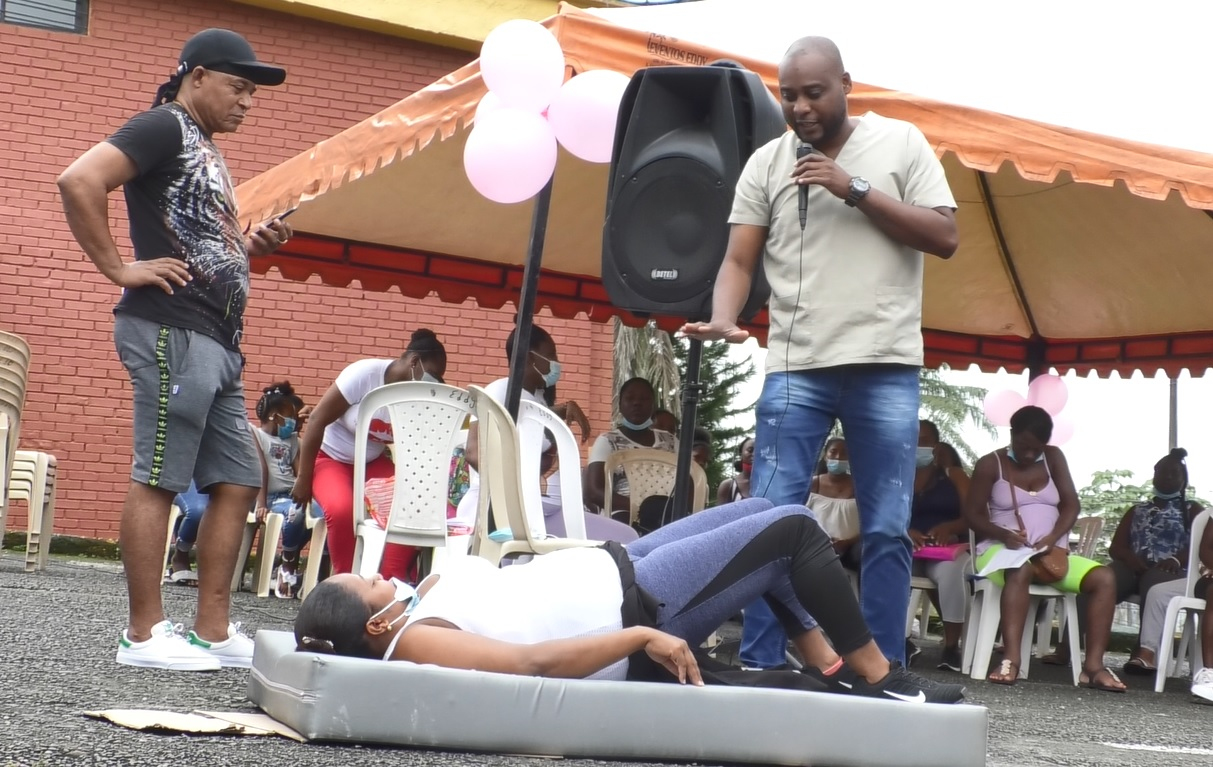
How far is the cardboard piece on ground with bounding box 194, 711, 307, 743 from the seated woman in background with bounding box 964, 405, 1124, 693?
4688 mm

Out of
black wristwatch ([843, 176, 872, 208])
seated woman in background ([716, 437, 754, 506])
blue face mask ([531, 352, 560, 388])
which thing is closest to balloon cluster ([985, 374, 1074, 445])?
seated woman in background ([716, 437, 754, 506])

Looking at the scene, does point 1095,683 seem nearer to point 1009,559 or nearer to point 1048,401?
point 1009,559

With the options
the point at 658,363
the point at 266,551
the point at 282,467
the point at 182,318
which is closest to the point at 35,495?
the point at 266,551

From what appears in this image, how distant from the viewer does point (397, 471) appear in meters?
6.17

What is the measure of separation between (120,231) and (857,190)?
363 inches

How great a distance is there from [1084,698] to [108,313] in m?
8.68

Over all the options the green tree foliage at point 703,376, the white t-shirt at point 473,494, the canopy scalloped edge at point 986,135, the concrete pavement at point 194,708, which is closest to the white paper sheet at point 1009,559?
the concrete pavement at point 194,708

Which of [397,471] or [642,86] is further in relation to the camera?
[397,471]

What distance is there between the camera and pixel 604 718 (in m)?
3.14

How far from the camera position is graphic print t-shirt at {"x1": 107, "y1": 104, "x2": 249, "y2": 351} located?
13.5 ft

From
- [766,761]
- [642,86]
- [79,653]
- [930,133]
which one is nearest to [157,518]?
[79,653]

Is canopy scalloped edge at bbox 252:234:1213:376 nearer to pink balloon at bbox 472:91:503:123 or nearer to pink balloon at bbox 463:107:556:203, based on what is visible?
pink balloon at bbox 472:91:503:123

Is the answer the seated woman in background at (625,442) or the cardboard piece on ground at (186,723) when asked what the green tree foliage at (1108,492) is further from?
the cardboard piece on ground at (186,723)

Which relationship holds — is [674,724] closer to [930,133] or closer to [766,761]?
[766,761]
